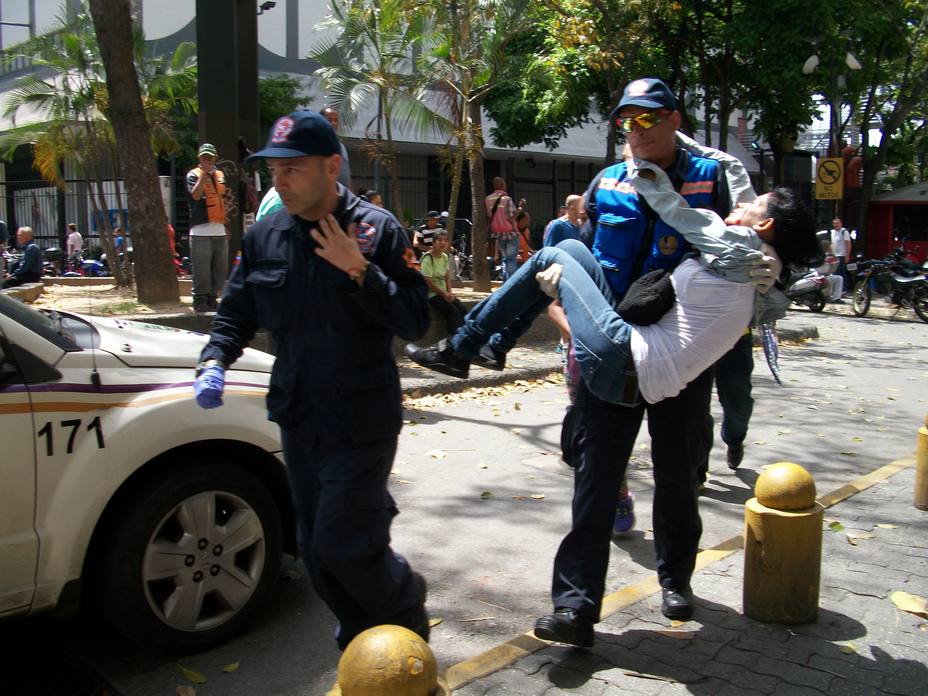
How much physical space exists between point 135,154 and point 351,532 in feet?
27.4

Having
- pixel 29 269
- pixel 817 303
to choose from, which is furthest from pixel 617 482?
pixel 817 303

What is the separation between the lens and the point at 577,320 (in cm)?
340

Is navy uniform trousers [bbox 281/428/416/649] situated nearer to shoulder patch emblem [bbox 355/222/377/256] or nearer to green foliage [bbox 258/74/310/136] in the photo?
shoulder patch emblem [bbox 355/222/377/256]

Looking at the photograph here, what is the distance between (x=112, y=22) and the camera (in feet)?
32.8

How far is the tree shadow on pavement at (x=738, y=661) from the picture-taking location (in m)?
3.37

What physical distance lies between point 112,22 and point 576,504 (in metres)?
8.82

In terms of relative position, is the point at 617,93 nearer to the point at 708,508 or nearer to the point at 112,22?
the point at 112,22

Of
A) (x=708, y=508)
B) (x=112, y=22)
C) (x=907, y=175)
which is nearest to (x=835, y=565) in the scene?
(x=708, y=508)

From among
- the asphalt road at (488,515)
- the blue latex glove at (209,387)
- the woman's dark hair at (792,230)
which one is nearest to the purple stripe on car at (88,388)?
the blue latex glove at (209,387)

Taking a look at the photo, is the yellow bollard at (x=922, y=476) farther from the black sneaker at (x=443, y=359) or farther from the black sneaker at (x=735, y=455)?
the black sneaker at (x=443, y=359)

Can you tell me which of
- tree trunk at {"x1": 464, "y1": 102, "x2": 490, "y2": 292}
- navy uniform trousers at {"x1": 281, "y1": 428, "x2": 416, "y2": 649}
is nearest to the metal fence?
tree trunk at {"x1": 464, "y1": 102, "x2": 490, "y2": 292}

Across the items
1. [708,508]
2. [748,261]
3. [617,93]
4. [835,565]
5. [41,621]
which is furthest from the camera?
[617,93]

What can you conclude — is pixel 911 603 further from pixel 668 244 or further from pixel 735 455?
pixel 735 455

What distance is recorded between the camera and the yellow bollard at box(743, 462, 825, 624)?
3.85m
